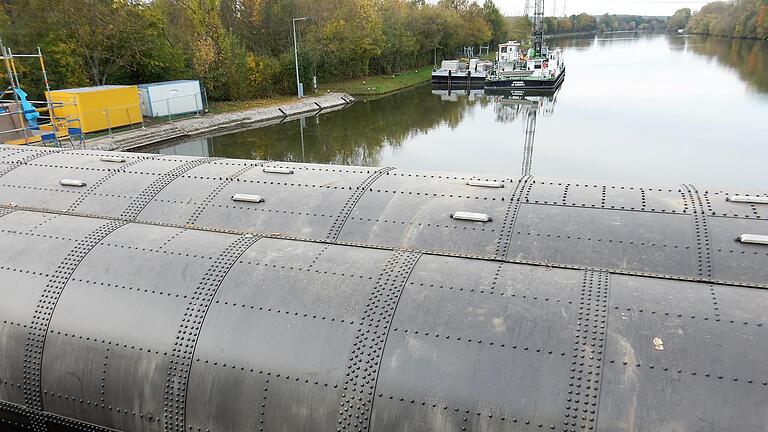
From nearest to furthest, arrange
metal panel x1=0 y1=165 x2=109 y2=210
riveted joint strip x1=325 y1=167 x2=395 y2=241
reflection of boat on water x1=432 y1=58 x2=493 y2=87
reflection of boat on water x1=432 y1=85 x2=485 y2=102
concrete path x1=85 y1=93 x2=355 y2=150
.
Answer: riveted joint strip x1=325 y1=167 x2=395 y2=241 < metal panel x1=0 y1=165 x2=109 y2=210 < concrete path x1=85 y1=93 x2=355 y2=150 < reflection of boat on water x1=432 y1=85 x2=485 y2=102 < reflection of boat on water x1=432 y1=58 x2=493 y2=87

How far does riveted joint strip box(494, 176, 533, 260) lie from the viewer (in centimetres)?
890

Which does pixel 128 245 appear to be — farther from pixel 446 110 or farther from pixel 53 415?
pixel 446 110

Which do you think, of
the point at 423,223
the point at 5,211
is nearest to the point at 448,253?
the point at 423,223

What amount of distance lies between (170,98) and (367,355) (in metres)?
38.7

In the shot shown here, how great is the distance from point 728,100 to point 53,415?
58.5 metres

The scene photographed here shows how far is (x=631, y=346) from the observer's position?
5.74 meters

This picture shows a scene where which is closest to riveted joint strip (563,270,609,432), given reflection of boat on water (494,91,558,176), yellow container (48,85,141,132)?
reflection of boat on water (494,91,558,176)

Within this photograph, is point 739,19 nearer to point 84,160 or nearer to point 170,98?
point 170,98

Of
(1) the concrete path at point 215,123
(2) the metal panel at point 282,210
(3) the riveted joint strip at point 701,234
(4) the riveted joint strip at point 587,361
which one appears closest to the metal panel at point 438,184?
(2) the metal panel at point 282,210

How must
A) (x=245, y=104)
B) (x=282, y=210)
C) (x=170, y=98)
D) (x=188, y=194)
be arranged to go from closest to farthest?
(x=282, y=210), (x=188, y=194), (x=170, y=98), (x=245, y=104)

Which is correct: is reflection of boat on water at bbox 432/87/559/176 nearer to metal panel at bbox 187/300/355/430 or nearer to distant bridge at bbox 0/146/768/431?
distant bridge at bbox 0/146/768/431

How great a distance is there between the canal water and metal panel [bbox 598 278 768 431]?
38.8 feet

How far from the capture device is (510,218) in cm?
940

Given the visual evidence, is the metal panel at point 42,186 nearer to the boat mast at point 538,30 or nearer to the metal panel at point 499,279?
the metal panel at point 499,279
